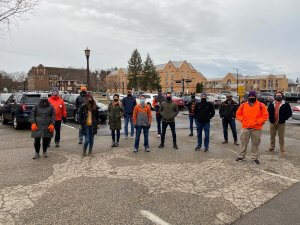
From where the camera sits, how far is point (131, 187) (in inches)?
203

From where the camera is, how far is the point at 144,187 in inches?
204

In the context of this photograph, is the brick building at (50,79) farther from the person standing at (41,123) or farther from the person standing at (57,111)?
the person standing at (41,123)

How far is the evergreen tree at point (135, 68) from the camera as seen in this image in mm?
93938

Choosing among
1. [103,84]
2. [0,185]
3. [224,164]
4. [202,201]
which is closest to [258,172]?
[224,164]

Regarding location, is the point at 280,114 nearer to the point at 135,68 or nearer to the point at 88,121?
the point at 88,121

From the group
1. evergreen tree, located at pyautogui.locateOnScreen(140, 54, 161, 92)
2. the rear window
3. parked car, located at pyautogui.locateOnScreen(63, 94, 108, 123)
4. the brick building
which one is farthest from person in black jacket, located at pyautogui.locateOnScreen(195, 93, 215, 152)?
the brick building

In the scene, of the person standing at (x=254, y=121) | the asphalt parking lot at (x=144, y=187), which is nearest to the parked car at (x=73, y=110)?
the asphalt parking lot at (x=144, y=187)

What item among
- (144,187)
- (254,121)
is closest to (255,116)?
(254,121)

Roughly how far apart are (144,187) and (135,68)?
90.3 meters

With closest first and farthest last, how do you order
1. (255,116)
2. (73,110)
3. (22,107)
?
1. (255,116)
2. (22,107)
3. (73,110)

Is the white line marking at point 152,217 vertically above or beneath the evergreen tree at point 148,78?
beneath

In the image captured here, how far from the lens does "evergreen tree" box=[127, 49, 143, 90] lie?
93.9 m

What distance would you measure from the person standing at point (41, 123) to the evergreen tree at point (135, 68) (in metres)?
86.4

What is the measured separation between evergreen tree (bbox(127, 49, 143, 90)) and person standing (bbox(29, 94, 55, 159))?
86383 mm
